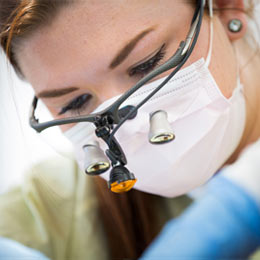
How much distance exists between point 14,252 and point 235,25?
675 millimetres

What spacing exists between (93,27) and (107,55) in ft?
0.16

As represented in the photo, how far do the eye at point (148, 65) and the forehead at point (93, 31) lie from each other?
0.05m

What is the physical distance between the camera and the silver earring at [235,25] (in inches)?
27.2

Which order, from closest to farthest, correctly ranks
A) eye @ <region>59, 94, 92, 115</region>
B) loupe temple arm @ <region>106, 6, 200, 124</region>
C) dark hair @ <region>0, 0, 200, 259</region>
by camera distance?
loupe temple arm @ <region>106, 6, 200, 124</region> < eye @ <region>59, 94, 92, 115</region> < dark hair @ <region>0, 0, 200, 259</region>

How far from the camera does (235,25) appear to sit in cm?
69

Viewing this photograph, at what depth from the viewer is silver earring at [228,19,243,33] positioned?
0.69 metres

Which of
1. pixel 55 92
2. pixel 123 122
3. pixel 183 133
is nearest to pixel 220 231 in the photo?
pixel 183 133

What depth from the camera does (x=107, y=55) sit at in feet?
1.82

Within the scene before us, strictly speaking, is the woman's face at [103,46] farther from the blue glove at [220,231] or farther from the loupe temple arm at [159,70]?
the blue glove at [220,231]

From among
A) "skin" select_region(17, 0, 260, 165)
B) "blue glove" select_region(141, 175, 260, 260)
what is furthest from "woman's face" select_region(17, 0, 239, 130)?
"blue glove" select_region(141, 175, 260, 260)

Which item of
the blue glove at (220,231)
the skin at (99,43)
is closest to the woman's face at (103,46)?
the skin at (99,43)

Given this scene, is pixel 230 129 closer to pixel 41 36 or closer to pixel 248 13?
pixel 248 13

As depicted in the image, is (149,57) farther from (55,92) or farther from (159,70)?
(55,92)

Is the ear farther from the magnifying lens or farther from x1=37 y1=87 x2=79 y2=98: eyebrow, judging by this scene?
x1=37 y1=87 x2=79 y2=98: eyebrow
